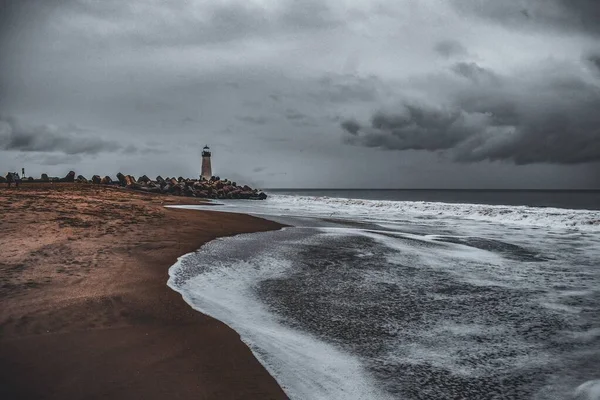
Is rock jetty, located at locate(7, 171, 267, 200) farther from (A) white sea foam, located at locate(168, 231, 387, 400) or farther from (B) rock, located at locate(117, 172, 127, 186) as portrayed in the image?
(A) white sea foam, located at locate(168, 231, 387, 400)

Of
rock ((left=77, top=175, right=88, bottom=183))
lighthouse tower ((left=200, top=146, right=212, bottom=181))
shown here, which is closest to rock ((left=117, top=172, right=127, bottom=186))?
rock ((left=77, top=175, right=88, bottom=183))

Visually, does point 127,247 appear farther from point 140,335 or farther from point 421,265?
point 421,265

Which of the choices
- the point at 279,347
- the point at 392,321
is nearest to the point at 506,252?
the point at 392,321

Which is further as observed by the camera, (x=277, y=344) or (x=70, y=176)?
(x=70, y=176)

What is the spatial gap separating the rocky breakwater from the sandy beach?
3732cm

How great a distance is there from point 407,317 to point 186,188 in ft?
144

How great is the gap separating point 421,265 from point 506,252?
3.63 meters

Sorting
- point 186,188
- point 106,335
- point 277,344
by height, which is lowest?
point 277,344

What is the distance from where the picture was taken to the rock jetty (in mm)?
42594

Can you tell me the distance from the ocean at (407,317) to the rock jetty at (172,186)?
37.1m

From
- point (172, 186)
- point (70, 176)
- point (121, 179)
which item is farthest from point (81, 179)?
point (172, 186)

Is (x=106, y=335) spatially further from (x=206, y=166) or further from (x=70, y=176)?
(x=206, y=166)

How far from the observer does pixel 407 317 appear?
4.46 meters

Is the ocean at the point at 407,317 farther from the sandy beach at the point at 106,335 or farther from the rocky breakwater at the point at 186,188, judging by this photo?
the rocky breakwater at the point at 186,188
